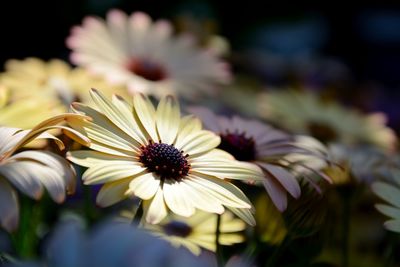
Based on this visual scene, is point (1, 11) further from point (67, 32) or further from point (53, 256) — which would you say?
point (53, 256)

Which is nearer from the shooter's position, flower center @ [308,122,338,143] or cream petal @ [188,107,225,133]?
cream petal @ [188,107,225,133]

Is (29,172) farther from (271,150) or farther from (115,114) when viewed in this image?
(271,150)

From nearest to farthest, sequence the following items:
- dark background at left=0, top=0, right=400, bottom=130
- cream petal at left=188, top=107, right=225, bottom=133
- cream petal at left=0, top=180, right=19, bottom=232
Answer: cream petal at left=0, top=180, right=19, bottom=232 < cream petal at left=188, top=107, right=225, bottom=133 < dark background at left=0, top=0, right=400, bottom=130

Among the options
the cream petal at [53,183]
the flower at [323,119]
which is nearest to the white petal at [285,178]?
the cream petal at [53,183]

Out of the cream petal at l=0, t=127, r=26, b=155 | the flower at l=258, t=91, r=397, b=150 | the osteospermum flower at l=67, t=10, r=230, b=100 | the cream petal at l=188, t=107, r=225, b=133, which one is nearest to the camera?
the cream petal at l=0, t=127, r=26, b=155

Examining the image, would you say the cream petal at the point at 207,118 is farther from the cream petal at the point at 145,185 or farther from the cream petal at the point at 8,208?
the cream petal at the point at 8,208

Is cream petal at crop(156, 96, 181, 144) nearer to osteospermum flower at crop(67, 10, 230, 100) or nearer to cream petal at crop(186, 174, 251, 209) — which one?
cream petal at crop(186, 174, 251, 209)

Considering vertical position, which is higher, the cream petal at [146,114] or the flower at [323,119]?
the flower at [323,119]

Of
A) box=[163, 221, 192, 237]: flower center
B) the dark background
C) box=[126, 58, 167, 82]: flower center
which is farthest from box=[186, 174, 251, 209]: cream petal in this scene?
the dark background
